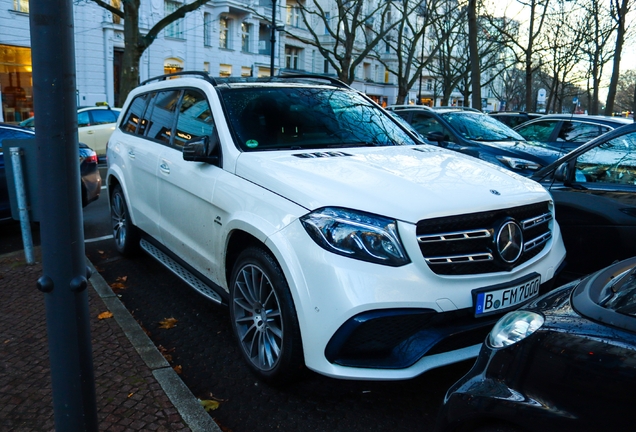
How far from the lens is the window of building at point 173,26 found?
34469mm

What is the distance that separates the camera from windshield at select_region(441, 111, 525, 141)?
33.1 ft

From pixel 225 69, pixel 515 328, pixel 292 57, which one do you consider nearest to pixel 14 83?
pixel 225 69

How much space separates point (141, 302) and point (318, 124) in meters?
2.15

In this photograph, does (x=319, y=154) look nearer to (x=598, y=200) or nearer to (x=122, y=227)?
(x=598, y=200)

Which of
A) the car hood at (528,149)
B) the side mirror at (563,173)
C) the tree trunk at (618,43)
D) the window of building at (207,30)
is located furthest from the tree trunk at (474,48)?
the window of building at (207,30)

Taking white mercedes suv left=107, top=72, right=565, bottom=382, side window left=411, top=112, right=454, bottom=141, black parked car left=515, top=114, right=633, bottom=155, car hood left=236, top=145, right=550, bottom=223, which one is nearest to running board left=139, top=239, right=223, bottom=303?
white mercedes suv left=107, top=72, right=565, bottom=382

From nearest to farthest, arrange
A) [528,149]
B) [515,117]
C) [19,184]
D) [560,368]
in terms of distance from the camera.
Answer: [560,368] → [19,184] → [528,149] → [515,117]

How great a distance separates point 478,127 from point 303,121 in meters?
6.56

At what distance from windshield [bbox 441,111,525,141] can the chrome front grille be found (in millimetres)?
7011

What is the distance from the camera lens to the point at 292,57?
4816cm

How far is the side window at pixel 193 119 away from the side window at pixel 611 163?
2935 mm

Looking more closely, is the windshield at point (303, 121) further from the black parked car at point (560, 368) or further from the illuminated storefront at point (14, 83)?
the illuminated storefront at point (14, 83)

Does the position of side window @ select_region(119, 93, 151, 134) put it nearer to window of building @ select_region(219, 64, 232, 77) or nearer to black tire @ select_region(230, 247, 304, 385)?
black tire @ select_region(230, 247, 304, 385)

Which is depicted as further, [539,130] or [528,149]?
[539,130]
